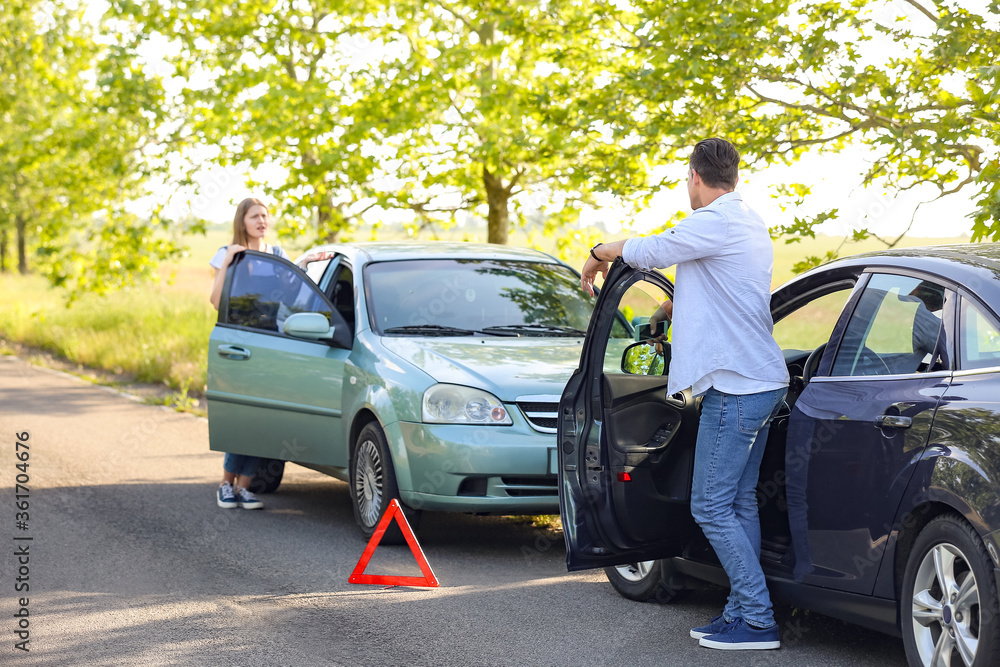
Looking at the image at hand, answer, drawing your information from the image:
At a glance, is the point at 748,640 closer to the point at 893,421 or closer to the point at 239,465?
the point at 893,421

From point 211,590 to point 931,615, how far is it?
3612mm

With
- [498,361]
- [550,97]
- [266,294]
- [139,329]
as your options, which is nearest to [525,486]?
[498,361]

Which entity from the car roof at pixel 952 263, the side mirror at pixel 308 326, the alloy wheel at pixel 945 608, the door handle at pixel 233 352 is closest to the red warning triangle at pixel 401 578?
the side mirror at pixel 308 326

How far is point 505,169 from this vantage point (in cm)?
1431

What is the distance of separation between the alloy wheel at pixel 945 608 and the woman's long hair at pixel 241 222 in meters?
5.63

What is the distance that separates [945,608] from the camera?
382 cm

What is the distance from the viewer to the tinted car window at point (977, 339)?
380cm

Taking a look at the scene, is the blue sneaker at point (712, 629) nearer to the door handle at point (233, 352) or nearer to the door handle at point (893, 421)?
the door handle at point (893, 421)

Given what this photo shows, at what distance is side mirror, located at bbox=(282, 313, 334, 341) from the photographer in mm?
7145

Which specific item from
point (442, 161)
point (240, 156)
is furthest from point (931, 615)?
point (240, 156)

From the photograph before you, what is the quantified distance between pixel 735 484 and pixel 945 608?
1.05 metres

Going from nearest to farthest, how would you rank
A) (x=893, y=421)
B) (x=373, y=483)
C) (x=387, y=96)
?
(x=893, y=421) < (x=373, y=483) < (x=387, y=96)

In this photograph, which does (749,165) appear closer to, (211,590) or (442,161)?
(211,590)

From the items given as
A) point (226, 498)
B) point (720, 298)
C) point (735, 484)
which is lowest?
point (226, 498)
